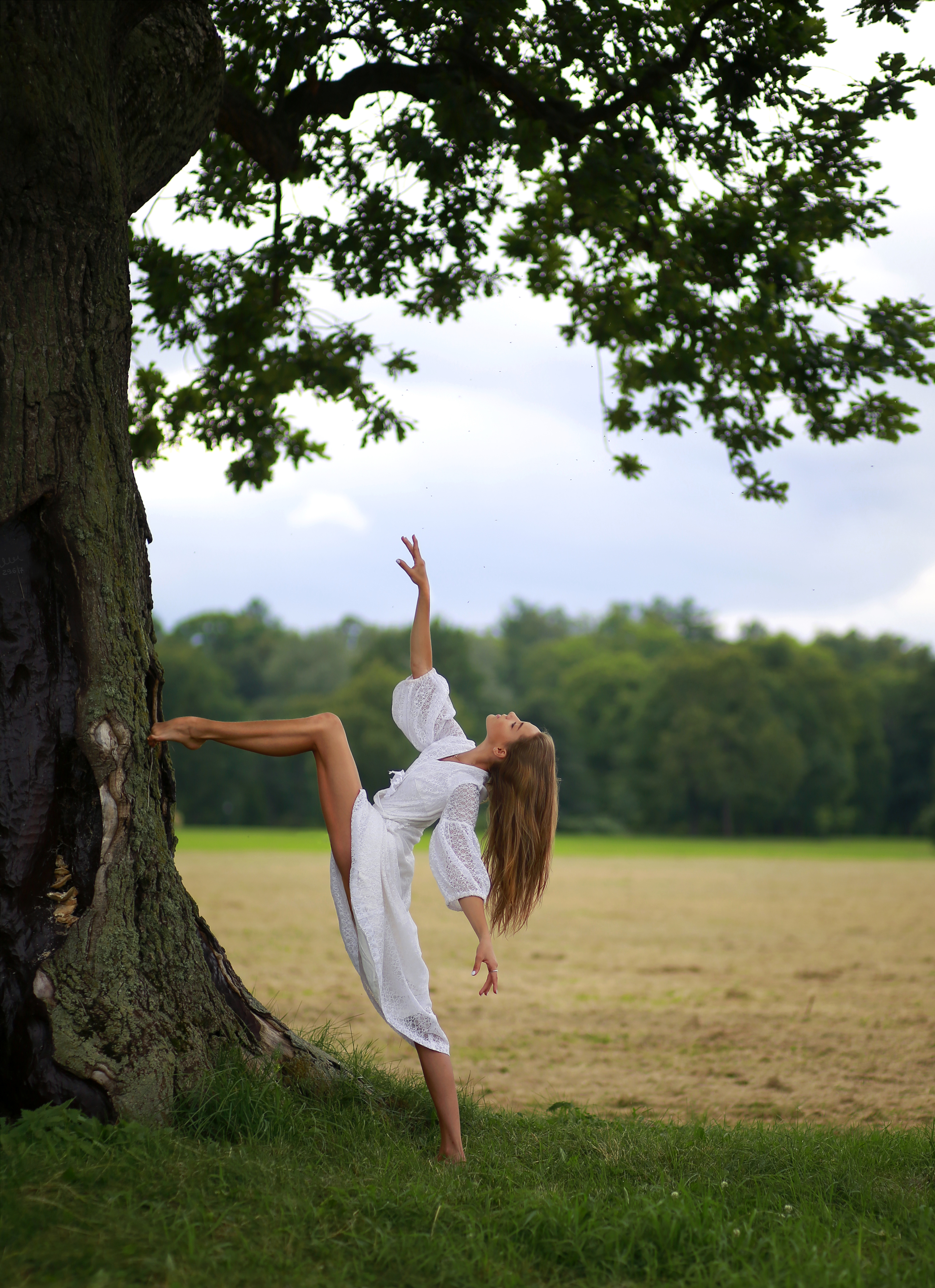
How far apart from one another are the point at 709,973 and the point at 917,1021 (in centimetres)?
394

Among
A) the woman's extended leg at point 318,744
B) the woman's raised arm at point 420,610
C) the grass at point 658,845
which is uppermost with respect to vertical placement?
the woman's raised arm at point 420,610

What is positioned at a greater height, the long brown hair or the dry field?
the long brown hair

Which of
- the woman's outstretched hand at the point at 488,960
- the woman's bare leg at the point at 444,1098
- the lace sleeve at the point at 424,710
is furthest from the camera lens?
the lace sleeve at the point at 424,710

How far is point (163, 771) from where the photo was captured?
4.94 meters

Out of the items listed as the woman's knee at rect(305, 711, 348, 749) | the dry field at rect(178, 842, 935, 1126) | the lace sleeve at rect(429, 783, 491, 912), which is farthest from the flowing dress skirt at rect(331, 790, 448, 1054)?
the dry field at rect(178, 842, 935, 1126)

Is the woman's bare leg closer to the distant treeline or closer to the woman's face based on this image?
the woman's face

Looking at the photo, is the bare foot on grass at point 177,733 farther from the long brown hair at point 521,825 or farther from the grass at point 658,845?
the grass at point 658,845

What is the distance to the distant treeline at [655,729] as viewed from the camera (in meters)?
72.3

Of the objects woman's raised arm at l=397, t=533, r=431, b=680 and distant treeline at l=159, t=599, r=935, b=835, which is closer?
woman's raised arm at l=397, t=533, r=431, b=680

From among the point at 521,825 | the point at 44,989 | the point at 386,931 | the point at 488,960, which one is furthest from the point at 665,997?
the point at 44,989

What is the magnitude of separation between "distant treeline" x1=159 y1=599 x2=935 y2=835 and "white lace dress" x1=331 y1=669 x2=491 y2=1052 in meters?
60.2

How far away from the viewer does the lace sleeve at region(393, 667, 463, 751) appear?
17.5 feet

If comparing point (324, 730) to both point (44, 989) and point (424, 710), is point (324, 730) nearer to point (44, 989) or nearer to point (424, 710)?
point (424, 710)

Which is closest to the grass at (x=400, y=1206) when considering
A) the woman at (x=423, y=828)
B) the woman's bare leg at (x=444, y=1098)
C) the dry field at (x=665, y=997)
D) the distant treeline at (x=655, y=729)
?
the woman's bare leg at (x=444, y=1098)
